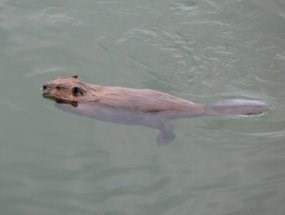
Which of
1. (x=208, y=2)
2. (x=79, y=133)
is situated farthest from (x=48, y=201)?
(x=208, y=2)

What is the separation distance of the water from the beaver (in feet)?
0.69

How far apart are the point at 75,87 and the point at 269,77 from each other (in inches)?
83.4

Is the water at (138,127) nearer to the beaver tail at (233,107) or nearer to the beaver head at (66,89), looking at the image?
the beaver tail at (233,107)

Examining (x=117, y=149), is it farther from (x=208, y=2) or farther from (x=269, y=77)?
(x=208, y=2)

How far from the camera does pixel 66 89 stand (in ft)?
16.3

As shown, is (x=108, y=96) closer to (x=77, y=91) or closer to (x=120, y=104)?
(x=120, y=104)

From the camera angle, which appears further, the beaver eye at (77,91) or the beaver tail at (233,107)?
the beaver tail at (233,107)

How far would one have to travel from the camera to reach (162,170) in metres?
5.10

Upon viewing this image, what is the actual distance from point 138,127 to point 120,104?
1.48 feet

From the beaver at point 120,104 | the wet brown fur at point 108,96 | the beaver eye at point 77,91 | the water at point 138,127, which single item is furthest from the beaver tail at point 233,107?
the beaver eye at point 77,91

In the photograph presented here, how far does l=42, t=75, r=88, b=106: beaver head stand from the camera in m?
4.96

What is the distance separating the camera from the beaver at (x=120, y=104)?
195 inches

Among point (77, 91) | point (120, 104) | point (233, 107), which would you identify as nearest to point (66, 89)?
point (77, 91)

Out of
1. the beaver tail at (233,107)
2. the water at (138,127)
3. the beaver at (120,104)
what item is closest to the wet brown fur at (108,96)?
the beaver at (120,104)
